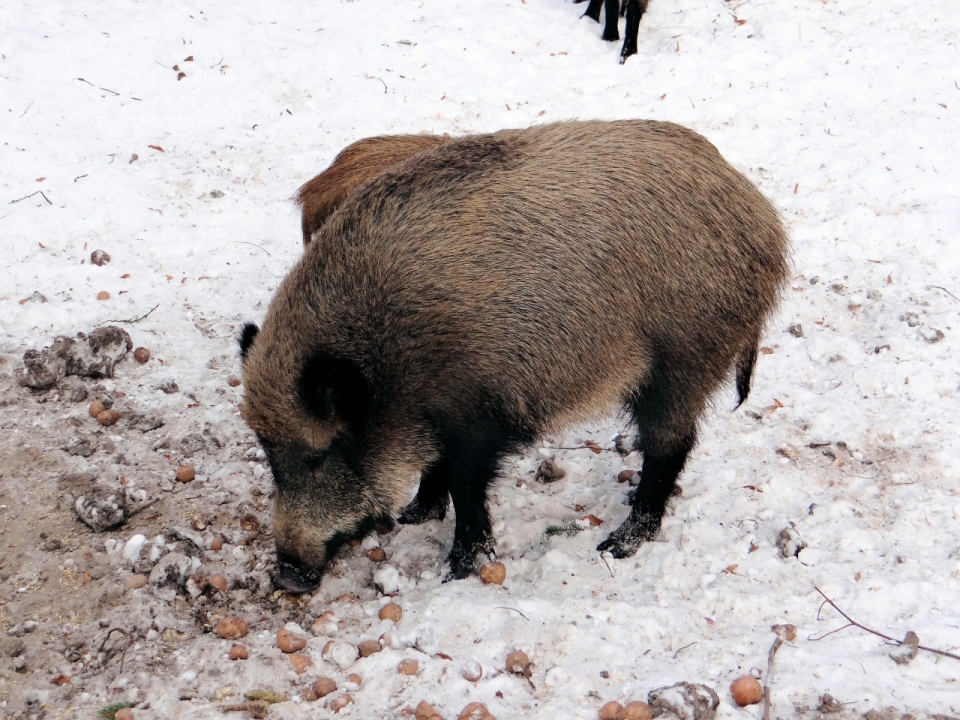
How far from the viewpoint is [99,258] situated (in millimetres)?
5074

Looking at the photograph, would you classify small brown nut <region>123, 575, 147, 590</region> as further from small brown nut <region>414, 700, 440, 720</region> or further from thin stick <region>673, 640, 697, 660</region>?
thin stick <region>673, 640, 697, 660</region>

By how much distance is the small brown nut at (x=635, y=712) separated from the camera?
8.10 feet

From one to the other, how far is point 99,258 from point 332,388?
9.76ft

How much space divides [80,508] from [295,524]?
1.01 meters

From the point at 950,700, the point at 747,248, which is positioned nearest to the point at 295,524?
the point at 747,248

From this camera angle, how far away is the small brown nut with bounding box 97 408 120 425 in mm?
3980

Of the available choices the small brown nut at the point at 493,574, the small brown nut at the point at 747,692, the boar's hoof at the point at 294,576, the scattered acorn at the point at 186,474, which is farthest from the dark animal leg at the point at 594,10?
the small brown nut at the point at 747,692

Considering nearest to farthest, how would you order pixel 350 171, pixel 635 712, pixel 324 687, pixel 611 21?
pixel 635 712, pixel 324 687, pixel 350 171, pixel 611 21

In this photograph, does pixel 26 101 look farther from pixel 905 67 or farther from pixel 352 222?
pixel 905 67

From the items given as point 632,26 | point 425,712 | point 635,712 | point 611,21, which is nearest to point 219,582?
point 425,712

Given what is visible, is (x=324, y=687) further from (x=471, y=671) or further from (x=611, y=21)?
(x=611, y=21)

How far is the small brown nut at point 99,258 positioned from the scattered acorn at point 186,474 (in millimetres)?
1962

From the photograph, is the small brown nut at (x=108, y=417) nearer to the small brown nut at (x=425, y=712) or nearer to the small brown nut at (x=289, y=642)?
the small brown nut at (x=289, y=642)

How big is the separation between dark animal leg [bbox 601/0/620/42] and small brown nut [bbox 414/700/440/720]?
715 cm
